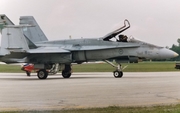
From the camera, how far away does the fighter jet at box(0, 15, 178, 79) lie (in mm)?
21672

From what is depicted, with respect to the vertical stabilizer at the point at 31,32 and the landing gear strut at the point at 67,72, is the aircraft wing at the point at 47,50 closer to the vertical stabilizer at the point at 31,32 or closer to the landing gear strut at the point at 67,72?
the landing gear strut at the point at 67,72

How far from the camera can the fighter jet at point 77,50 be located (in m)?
21.7

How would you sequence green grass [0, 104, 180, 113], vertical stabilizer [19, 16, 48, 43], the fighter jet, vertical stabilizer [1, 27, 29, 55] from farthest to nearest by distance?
vertical stabilizer [19, 16, 48, 43], the fighter jet, vertical stabilizer [1, 27, 29, 55], green grass [0, 104, 180, 113]

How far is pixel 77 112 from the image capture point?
8109mm

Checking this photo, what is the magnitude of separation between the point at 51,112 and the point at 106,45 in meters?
15.0

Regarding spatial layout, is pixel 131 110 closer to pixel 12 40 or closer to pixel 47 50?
pixel 12 40

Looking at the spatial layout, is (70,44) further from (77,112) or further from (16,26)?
(77,112)

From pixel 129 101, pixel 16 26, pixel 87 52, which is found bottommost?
pixel 129 101

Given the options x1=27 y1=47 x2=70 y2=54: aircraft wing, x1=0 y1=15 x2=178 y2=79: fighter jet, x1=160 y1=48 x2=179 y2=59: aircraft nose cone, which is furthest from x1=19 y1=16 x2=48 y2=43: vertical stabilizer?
x1=160 y1=48 x2=179 y2=59: aircraft nose cone

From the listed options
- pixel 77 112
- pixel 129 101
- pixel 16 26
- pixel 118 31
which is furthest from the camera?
pixel 118 31

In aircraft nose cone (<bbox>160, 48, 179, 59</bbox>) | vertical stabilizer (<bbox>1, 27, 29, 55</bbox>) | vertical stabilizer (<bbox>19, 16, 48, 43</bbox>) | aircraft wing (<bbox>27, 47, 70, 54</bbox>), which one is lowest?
aircraft nose cone (<bbox>160, 48, 179, 59</bbox>)

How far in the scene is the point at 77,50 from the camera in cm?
2308

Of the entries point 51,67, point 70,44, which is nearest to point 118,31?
point 70,44

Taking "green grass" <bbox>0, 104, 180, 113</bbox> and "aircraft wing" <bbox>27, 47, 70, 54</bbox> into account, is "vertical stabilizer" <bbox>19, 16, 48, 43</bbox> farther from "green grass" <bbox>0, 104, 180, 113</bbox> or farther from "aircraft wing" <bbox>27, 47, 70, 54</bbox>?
"green grass" <bbox>0, 104, 180, 113</bbox>
